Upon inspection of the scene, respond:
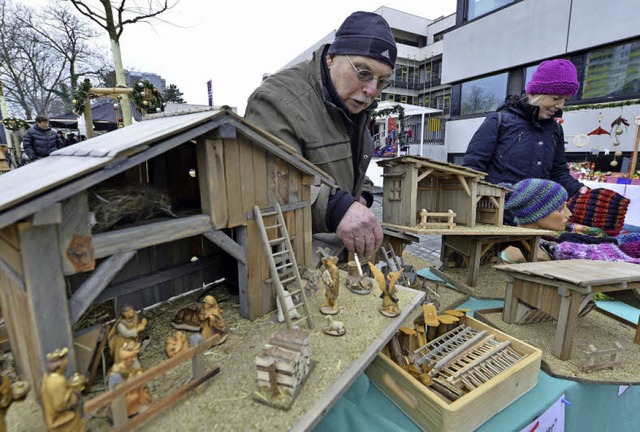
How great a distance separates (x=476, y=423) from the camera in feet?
5.64

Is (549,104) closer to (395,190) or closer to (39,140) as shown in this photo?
(395,190)

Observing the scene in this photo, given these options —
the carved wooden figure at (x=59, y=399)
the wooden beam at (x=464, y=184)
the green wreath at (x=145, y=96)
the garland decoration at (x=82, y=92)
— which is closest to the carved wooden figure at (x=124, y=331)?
the carved wooden figure at (x=59, y=399)

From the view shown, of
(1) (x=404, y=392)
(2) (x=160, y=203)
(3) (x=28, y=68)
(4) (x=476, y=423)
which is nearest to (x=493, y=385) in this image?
(4) (x=476, y=423)

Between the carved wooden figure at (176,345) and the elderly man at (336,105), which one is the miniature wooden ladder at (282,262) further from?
the carved wooden figure at (176,345)

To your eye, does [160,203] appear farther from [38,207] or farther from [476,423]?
[476,423]

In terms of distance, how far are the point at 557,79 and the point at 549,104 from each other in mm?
269

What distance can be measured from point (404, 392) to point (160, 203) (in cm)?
165

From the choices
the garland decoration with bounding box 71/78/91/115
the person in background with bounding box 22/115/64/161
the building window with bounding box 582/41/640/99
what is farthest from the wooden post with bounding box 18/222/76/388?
the building window with bounding box 582/41/640/99

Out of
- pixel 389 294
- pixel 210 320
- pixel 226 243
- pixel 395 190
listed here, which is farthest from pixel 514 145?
pixel 210 320

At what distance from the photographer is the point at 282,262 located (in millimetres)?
2207

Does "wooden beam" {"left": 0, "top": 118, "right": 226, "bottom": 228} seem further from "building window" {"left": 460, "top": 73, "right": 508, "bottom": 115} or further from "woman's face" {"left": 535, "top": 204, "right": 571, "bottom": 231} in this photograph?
"building window" {"left": 460, "top": 73, "right": 508, "bottom": 115}

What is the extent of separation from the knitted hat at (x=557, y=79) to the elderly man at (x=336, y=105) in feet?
6.21

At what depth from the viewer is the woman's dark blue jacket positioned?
3.70 meters

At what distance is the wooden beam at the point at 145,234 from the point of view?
1361 mm
